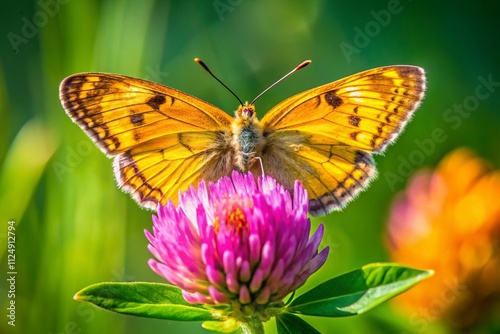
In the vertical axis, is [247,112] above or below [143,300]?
above

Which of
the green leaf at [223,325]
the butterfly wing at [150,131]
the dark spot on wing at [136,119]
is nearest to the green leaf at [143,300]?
the green leaf at [223,325]

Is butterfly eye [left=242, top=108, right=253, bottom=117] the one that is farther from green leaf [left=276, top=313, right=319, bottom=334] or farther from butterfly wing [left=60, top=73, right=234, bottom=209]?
green leaf [left=276, top=313, right=319, bottom=334]

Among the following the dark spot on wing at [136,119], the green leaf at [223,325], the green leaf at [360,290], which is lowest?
the green leaf at [360,290]

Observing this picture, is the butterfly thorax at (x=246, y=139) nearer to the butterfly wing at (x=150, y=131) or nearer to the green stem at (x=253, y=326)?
the butterfly wing at (x=150, y=131)

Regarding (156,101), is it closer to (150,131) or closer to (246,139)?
(150,131)

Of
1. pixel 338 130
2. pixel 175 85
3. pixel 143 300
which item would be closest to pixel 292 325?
pixel 143 300

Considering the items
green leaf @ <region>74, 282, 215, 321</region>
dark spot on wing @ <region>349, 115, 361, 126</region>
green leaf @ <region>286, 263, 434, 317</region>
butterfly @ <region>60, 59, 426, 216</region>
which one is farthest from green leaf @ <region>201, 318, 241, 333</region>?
dark spot on wing @ <region>349, 115, 361, 126</region>
